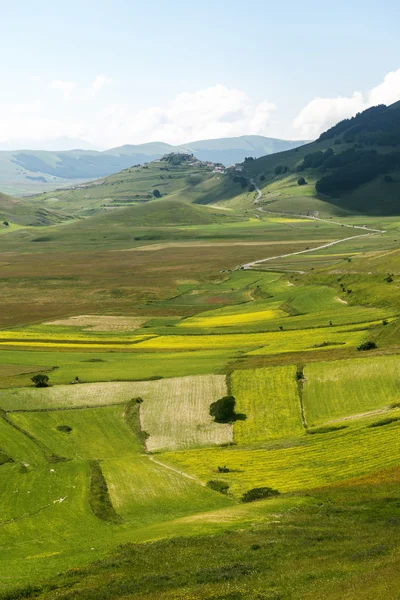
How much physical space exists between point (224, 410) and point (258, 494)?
20681mm

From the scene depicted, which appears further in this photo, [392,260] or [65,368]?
[392,260]

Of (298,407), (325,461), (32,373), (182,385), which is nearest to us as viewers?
(325,461)

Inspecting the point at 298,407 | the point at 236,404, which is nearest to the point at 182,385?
the point at 236,404

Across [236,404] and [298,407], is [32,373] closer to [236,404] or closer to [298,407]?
[236,404]

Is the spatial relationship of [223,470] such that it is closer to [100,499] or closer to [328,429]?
[100,499]

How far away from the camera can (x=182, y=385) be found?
79.7 meters

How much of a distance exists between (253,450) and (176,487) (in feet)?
36.8

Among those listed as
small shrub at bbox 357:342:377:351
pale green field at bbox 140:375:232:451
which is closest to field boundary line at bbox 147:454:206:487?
pale green field at bbox 140:375:232:451

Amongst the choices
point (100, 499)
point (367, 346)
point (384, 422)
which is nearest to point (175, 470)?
point (100, 499)

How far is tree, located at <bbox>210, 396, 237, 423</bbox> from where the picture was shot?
229 ft

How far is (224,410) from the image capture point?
70.2 m

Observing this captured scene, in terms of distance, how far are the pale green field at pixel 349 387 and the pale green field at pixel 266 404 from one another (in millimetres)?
1792

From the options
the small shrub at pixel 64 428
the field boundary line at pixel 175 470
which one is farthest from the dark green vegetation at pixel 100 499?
the small shrub at pixel 64 428

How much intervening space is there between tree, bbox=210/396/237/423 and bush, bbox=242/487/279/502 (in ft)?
62.6
